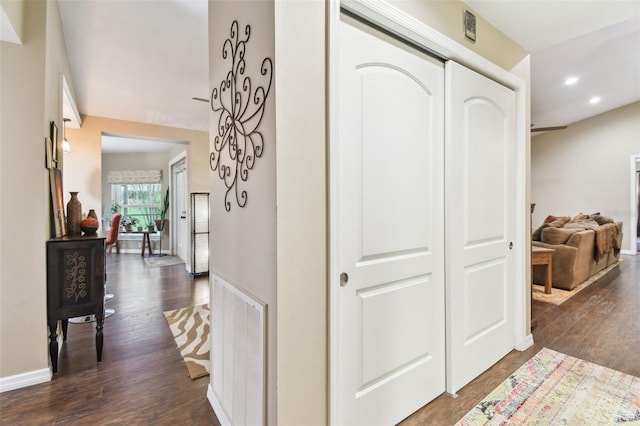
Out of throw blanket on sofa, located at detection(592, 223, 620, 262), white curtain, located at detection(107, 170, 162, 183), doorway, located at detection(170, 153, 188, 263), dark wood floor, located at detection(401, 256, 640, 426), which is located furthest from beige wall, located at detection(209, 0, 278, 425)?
white curtain, located at detection(107, 170, 162, 183)

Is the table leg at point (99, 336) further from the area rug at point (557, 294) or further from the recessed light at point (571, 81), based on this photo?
the recessed light at point (571, 81)

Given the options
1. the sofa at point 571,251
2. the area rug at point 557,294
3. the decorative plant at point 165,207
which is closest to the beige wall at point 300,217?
the area rug at point 557,294

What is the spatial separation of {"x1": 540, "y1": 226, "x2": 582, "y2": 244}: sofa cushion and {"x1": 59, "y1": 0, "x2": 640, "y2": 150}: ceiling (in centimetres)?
238

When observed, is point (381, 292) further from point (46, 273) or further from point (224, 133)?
point (46, 273)

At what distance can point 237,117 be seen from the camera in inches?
56.6

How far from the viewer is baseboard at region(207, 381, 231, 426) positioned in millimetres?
1575

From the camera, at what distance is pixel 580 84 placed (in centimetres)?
556

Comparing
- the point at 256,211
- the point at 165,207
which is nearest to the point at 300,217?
the point at 256,211

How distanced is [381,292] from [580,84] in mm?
6608

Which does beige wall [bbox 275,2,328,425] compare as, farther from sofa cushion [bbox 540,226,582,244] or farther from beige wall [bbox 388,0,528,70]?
sofa cushion [bbox 540,226,582,244]

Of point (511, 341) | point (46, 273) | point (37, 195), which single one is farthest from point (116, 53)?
point (511, 341)

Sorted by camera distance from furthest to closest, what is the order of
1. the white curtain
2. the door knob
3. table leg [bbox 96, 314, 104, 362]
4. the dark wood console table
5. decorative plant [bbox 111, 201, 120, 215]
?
decorative plant [bbox 111, 201, 120, 215]
the white curtain
table leg [bbox 96, 314, 104, 362]
the dark wood console table
the door knob

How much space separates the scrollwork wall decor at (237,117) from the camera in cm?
125

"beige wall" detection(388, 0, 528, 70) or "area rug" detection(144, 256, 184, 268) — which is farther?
"area rug" detection(144, 256, 184, 268)
